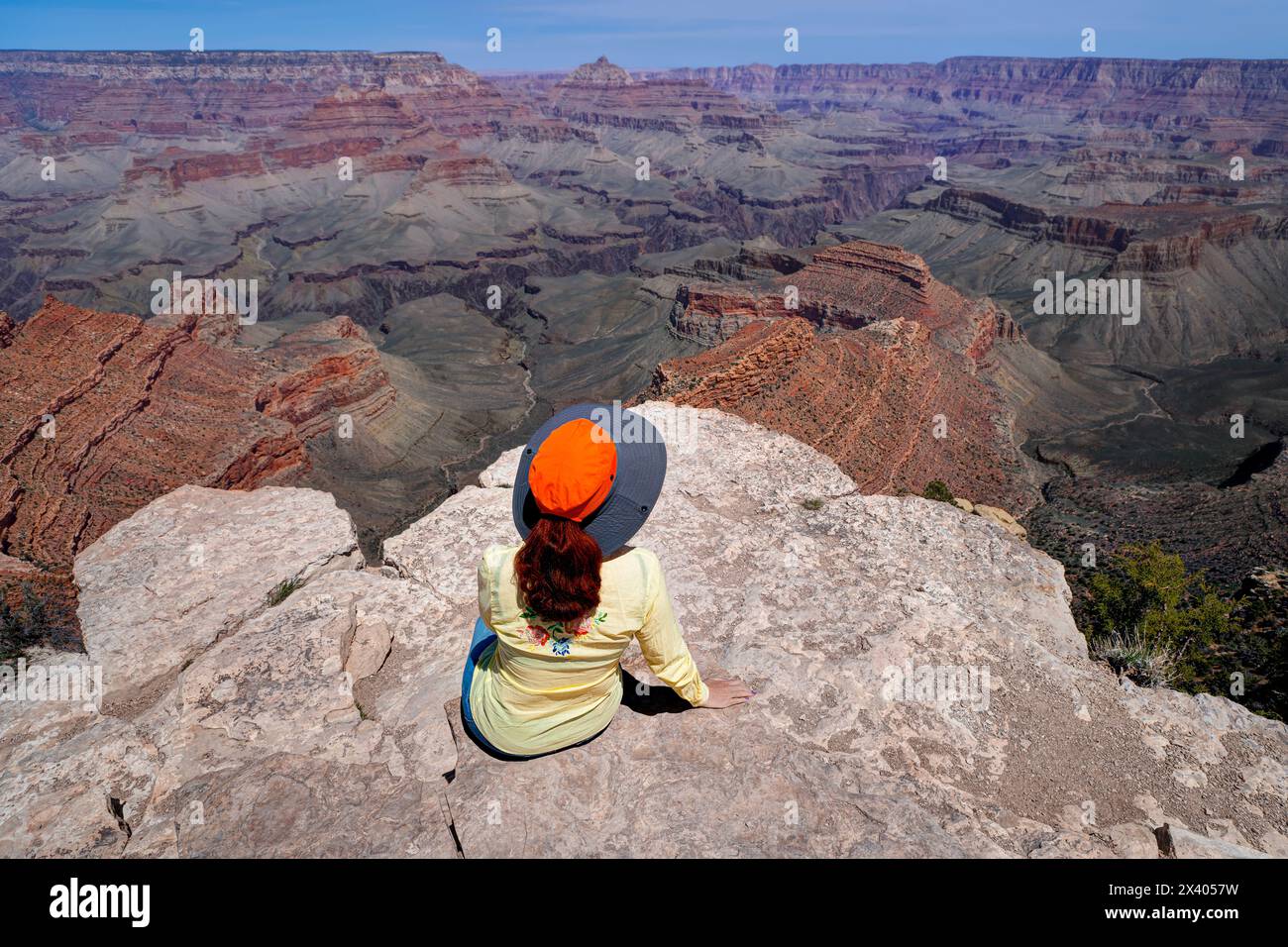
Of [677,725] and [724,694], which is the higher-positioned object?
[724,694]

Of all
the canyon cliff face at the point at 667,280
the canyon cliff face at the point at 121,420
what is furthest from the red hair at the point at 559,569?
the canyon cliff face at the point at 667,280

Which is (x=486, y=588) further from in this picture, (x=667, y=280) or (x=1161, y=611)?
→ (x=667, y=280)

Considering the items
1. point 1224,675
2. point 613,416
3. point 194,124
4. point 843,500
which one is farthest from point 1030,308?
point 194,124

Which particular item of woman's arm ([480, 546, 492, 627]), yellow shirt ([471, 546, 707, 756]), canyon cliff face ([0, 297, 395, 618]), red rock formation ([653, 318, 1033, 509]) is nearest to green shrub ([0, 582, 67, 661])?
yellow shirt ([471, 546, 707, 756])

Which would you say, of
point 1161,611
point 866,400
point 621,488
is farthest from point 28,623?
point 866,400

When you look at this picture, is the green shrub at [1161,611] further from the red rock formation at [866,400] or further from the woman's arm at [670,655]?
the woman's arm at [670,655]

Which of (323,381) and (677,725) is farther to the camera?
(323,381)

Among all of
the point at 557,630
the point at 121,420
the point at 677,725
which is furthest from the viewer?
the point at 121,420
